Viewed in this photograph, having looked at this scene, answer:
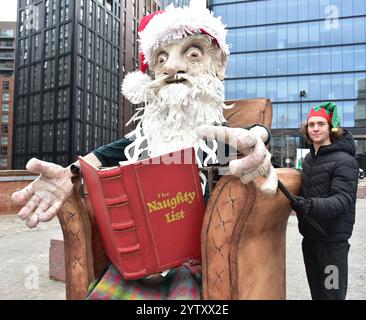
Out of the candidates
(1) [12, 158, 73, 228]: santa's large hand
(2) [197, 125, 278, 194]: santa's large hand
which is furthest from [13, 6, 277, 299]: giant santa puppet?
(2) [197, 125, 278, 194]: santa's large hand

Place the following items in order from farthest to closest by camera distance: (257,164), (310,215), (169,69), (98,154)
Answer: (98,154), (169,69), (310,215), (257,164)

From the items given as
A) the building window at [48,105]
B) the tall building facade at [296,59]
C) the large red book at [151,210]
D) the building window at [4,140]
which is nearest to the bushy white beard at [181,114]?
the large red book at [151,210]

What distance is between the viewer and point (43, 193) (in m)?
1.51

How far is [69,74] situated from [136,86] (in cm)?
3329

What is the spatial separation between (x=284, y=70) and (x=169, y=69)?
32784 millimetres

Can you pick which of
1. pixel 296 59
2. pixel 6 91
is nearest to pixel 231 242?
pixel 296 59

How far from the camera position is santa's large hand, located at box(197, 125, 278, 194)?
46.1 inches

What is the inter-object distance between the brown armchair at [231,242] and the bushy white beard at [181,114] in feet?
1.24

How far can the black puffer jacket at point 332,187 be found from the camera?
151 centimetres

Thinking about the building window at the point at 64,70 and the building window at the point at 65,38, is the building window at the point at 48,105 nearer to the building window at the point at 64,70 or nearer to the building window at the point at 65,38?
the building window at the point at 64,70

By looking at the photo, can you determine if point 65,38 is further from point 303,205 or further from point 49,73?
point 303,205
